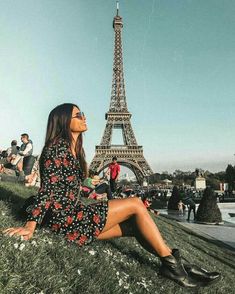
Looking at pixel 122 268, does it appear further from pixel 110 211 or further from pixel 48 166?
pixel 48 166

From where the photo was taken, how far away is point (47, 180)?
2.82m

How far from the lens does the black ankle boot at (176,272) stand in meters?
2.96

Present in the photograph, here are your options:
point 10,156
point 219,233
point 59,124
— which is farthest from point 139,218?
point 219,233

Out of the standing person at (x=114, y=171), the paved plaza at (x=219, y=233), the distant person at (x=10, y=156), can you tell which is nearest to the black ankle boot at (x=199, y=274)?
the paved plaza at (x=219, y=233)

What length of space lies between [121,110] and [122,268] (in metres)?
53.3

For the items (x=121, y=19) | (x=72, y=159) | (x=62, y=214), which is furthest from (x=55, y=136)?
(x=121, y=19)

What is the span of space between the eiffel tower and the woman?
46737mm

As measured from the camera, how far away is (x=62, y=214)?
9.30ft

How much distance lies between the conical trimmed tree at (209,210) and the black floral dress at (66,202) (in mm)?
14612

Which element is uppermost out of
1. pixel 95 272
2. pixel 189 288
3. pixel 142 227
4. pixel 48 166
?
pixel 48 166

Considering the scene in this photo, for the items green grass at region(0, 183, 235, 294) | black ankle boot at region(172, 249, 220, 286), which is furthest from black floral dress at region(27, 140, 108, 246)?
black ankle boot at region(172, 249, 220, 286)

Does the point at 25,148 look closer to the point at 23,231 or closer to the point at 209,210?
the point at 23,231

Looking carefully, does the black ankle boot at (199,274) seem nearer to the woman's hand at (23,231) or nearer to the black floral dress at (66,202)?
the black floral dress at (66,202)

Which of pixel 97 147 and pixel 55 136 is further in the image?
pixel 97 147
